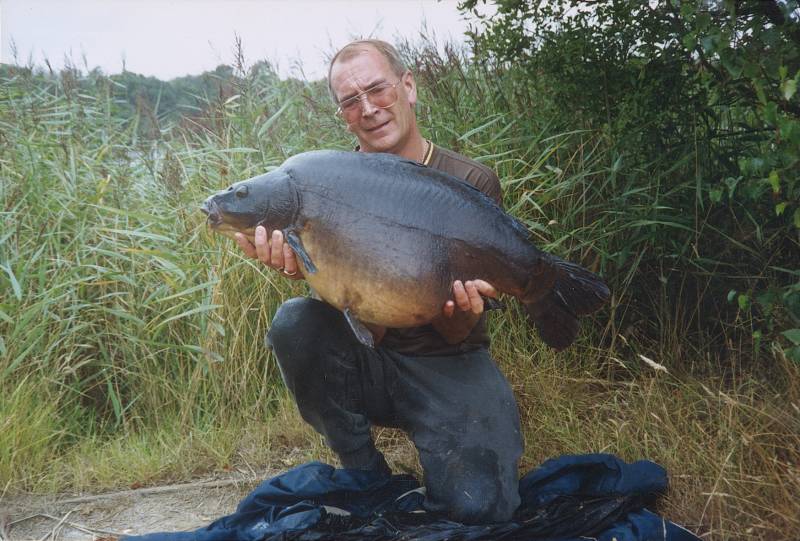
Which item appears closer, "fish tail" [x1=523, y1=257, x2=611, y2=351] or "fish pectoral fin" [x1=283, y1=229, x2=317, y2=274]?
"fish pectoral fin" [x1=283, y1=229, x2=317, y2=274]

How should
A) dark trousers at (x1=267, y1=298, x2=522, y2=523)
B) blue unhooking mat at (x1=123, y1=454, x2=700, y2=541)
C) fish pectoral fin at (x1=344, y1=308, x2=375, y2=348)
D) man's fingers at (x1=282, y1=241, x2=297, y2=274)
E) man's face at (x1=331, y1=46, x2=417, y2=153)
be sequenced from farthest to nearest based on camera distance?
man's face at (x1=331, y1=46, x2=417, y2=153), dark trousers at (x1=267, y1=298, x2=522, y2=523), blue unhooking mat at (x1=123, y1=454, x2=700, y2=541), man's fingers at (x1=282, y1=241, x2=297, y2=274), fish pectoral fin at (x1=344, y1=308, x2=375, y2=348)

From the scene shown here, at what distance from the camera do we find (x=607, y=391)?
3.44 m

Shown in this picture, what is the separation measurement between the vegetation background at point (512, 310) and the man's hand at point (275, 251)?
115cm

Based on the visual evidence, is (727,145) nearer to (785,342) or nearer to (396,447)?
(785,342)

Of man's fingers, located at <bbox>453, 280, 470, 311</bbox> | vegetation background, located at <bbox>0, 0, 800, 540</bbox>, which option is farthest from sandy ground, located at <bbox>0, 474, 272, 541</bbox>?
man's fingers, located at <bbox>453, 280, 470, 311</bbox>

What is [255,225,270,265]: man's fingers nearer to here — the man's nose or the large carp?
the large carp

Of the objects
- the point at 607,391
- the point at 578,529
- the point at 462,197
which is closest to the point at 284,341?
the point at 462,197

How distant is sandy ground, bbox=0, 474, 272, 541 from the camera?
3016mm

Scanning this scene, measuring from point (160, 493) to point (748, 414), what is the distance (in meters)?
2.20

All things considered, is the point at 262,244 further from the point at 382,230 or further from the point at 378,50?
the point at 378,50

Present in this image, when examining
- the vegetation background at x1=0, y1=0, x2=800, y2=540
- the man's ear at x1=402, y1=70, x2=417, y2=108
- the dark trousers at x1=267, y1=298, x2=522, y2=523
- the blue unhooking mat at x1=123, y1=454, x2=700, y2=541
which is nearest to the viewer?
the blue unhooking mat at x1=123, y1=454, x2=700, y2=541

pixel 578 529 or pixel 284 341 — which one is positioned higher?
pixel 284 341

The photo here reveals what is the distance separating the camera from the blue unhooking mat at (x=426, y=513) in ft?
8.27

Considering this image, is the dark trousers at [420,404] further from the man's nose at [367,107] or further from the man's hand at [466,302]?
the man's nose at [367,107]
